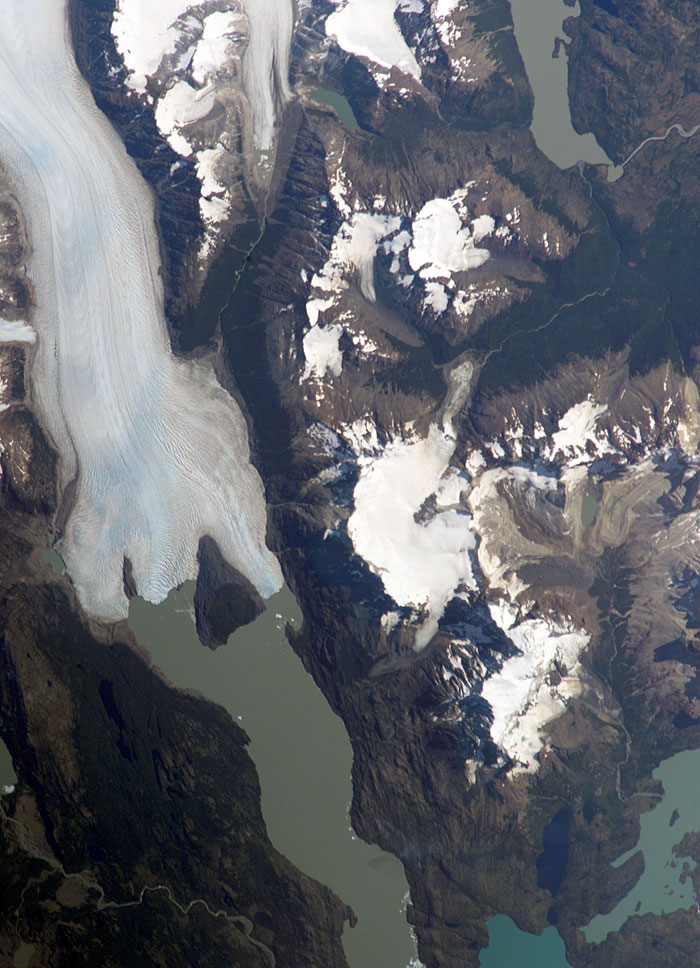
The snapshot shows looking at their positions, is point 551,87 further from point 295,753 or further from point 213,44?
point 295,753

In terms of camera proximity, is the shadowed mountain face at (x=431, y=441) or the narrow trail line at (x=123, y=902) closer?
the narrow trail line at (x=123, y=902)

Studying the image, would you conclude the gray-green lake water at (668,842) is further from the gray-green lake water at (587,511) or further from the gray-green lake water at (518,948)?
the gray-green lake water at (587,511)

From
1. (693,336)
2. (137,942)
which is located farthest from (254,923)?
(693,336)

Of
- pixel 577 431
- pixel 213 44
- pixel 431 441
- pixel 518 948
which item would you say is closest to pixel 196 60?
pixel 213 44

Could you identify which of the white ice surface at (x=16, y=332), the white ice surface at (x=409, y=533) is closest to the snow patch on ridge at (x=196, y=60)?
the white ice surface at (x=16, y=332)

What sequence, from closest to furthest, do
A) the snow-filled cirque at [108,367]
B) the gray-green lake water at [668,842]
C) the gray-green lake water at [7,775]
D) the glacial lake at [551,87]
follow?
the gray-green lake water at [7,775], the snow-filled cirque at [108,367], the glacial lake at [551,87], the gray-green lake water at [668,842]

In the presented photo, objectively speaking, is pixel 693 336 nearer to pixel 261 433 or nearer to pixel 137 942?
pixel 261 433
